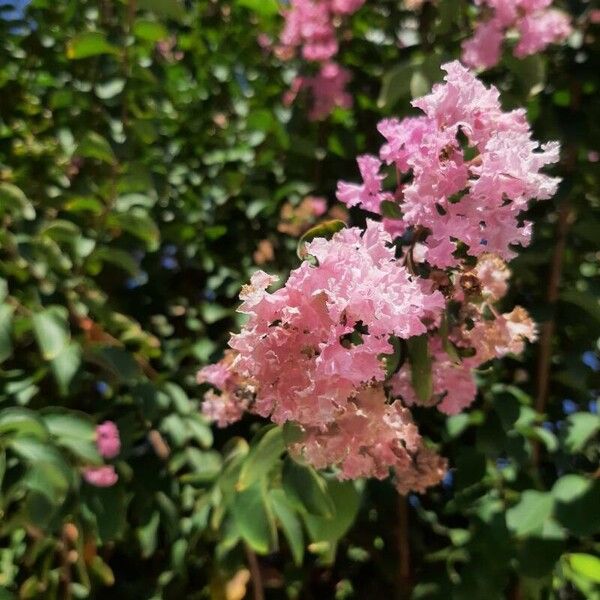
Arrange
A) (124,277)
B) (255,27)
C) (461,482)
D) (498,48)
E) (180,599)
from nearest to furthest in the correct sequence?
(461,482) → (498,48) → (180,599) → (124,277) → (255,27)

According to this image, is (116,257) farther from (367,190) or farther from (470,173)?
(470,173)

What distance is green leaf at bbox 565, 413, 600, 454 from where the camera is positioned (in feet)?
4.07

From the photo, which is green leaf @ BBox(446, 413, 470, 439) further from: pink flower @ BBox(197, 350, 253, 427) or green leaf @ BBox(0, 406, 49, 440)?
green leaf @ BBox(0, 406, 49, 440)

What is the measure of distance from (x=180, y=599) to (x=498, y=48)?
1122mm

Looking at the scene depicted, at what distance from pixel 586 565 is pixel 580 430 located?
0.20m

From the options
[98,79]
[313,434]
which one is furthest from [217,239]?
[313,434]

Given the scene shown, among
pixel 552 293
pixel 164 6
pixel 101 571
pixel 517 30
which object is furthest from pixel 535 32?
pixel 101 571

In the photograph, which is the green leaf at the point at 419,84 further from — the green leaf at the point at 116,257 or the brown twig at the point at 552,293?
the green leaf at the point at 116,257

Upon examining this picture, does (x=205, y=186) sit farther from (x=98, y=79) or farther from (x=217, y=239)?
(x=98, y=79)

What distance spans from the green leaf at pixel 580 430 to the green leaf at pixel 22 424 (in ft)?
2.49

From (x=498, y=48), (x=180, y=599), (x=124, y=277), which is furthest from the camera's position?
(x=124, y=277)

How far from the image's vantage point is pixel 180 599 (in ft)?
4.99

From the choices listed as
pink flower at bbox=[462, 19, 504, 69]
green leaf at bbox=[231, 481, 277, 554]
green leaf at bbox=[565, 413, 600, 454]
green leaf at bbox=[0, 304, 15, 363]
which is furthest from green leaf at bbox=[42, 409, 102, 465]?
pink flower at bbox=[462, 19, 504, 69]

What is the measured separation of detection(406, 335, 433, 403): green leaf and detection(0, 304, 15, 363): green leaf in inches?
21.9
